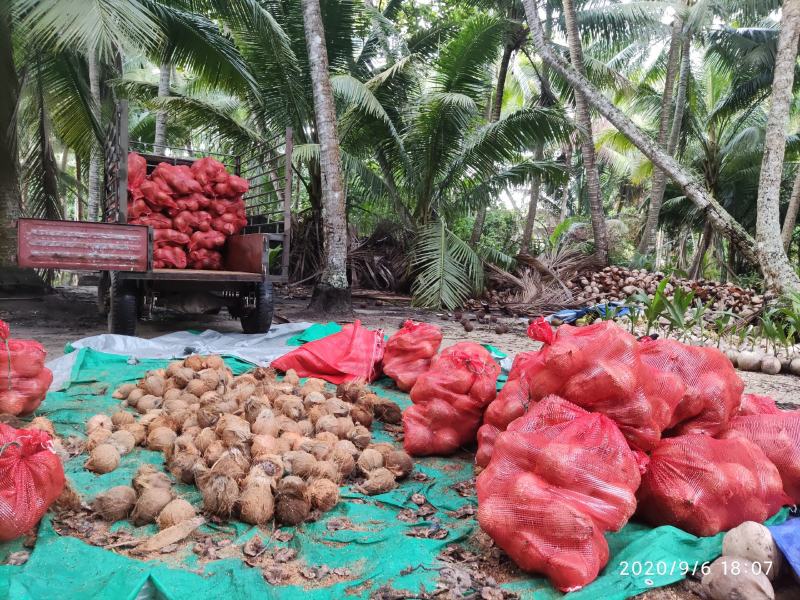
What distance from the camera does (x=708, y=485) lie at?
189 cm

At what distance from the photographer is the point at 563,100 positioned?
47.6 ft

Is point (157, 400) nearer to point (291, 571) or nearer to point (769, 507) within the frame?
point (291, 571)

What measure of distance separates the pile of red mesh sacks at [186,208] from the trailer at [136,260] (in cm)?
18

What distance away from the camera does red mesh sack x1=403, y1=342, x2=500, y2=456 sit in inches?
108

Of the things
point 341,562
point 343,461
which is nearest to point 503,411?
point 343,461

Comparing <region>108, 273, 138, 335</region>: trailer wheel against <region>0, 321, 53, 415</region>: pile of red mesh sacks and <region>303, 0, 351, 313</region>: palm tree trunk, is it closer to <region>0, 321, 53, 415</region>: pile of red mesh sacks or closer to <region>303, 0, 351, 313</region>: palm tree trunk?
<region>0, 321, 53, 415</region>: pile of red mesh sacks

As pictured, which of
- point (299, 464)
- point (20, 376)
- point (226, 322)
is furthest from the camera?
point (226, 322)

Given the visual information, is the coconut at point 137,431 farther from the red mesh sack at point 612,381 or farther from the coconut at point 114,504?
the red mesh sack at point 612,381

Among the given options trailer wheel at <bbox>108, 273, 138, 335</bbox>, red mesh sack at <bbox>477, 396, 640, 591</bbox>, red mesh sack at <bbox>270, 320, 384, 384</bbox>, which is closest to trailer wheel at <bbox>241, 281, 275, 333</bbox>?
trailer wheel at <bbox>108, 273, 138, 335</bbox>

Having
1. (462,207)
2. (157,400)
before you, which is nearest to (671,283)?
(462,207)

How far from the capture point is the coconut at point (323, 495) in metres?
2.13

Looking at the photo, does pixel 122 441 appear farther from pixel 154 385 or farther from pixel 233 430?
pixel 154 385

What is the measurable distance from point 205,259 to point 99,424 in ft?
11.5

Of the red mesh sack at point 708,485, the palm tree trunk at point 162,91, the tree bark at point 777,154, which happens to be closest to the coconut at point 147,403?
the red mesh sack at point 708,485
